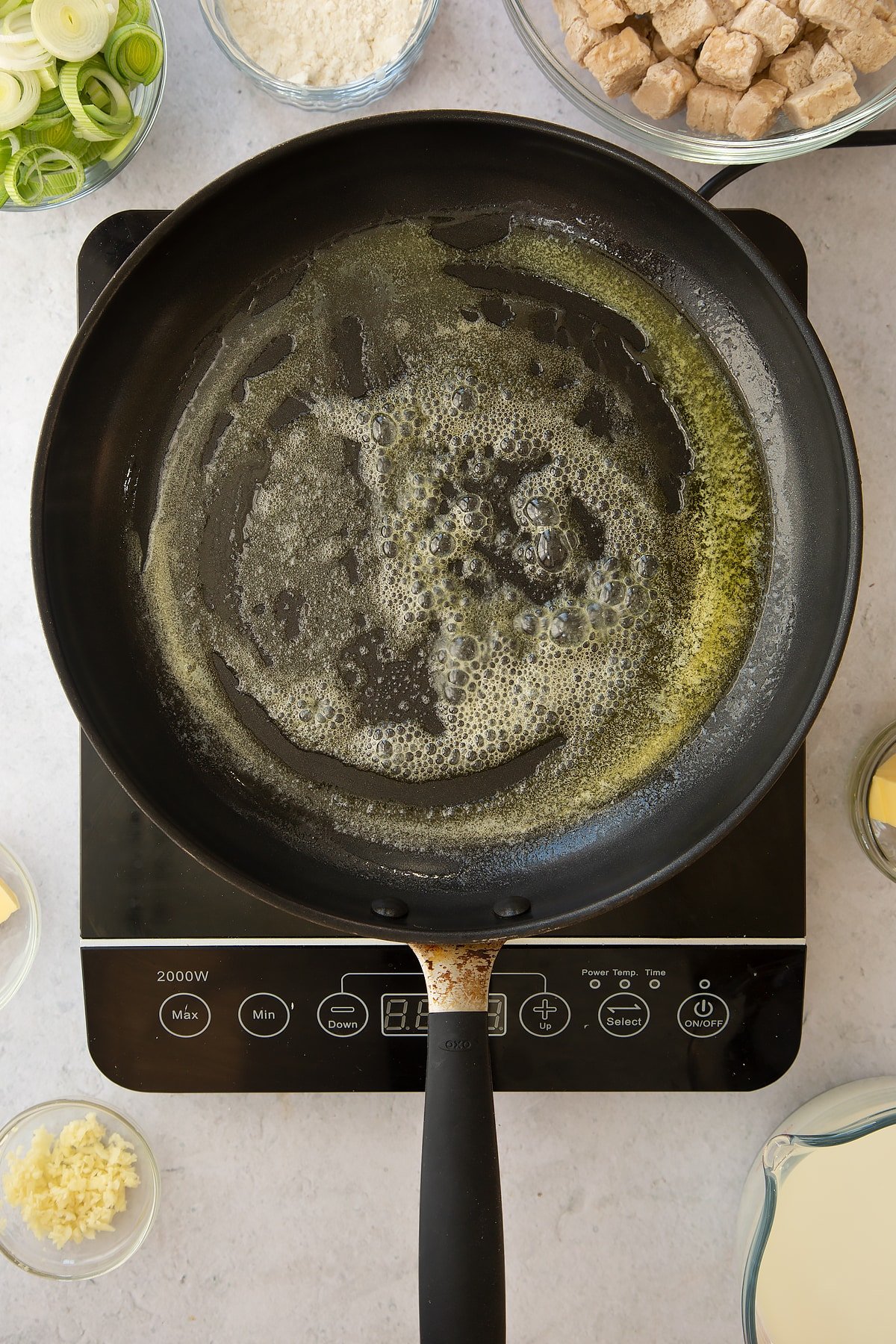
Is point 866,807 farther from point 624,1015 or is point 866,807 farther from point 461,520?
point 461,520

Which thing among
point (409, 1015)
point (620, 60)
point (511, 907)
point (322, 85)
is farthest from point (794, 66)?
point (409, 1015)

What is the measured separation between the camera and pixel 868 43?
65 centimetres

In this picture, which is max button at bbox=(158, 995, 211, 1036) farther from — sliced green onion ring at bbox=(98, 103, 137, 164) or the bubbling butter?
sliced green onion ring at bbox=(98, 103, 137, 164)

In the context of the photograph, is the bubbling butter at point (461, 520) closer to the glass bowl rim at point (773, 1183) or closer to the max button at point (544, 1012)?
the max button at point (544, 1012)

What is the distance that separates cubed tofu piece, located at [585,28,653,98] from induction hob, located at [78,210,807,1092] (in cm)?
14

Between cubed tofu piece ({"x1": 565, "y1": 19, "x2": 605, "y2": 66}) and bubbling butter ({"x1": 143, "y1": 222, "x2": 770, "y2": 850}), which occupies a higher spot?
cubed tofu piece ({"x1": 565, "y1": 19, "x2": 605, "y2": 66})

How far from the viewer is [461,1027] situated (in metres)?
0.61

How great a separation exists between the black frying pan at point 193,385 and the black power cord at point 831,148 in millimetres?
30

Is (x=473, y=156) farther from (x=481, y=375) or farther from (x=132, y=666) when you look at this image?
(x=132, y=666)

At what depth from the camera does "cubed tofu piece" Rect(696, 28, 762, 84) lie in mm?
634

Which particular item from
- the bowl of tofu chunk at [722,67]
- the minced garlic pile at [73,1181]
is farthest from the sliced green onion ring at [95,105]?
the minced garlic pile at [73,1181]

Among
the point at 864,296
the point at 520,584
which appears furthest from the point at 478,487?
the point at 864,296

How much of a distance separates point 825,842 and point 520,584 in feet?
1.12

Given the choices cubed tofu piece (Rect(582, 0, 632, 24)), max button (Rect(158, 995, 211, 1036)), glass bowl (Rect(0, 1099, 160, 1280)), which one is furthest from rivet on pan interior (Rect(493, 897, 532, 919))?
cubed tofu piece (Rect(582, 0, 632, 24))
